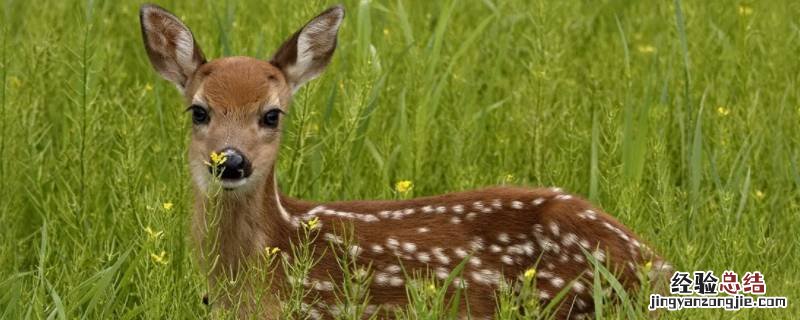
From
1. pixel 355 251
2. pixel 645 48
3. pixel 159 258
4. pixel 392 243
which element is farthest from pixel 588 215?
pixel 645 48

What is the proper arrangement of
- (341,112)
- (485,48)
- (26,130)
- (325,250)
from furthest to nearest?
(485,48) < (341,112) < (26,130) < (325,250)

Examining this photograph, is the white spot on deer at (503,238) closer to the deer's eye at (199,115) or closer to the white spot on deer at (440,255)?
the white spot on deer at (440,255)

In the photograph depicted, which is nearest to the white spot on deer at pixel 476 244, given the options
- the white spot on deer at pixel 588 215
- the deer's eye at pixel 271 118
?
the white spot on deer at pixel 588 215

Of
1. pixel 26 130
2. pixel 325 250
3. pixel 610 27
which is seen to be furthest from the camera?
pixel 610 27

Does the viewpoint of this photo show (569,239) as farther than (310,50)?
No

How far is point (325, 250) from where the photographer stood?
5.52 meters

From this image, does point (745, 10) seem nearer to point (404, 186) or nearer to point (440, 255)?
point (404, 186)

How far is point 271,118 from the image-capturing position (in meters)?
5.63

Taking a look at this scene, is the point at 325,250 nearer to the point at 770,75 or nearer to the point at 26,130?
the point at 26,130

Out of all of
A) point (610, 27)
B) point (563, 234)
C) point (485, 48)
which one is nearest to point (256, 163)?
point (563, 234)

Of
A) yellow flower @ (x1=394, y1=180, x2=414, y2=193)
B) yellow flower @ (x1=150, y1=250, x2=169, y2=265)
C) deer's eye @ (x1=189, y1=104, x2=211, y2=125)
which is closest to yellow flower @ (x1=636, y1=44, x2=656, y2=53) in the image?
yellow flower @ (x1=394, y1=180, x2=414, y2=193)

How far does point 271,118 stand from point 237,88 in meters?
0.16

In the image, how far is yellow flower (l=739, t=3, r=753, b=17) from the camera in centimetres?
754

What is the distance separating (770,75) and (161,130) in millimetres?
2729
